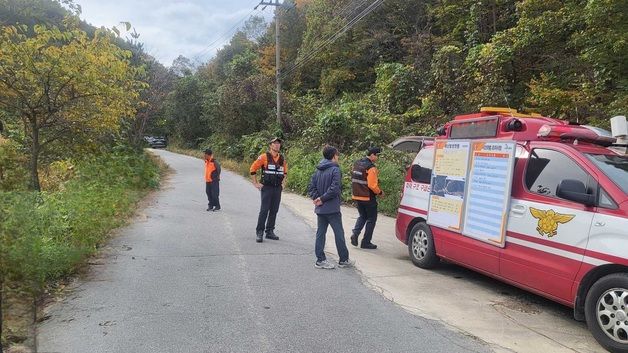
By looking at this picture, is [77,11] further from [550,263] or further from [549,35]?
[549,35]

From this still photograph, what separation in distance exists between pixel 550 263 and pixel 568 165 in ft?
3.42

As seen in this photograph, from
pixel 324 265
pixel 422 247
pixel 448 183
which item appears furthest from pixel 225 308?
pixel 448 183

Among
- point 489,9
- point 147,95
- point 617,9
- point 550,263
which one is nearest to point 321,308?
point 550,263

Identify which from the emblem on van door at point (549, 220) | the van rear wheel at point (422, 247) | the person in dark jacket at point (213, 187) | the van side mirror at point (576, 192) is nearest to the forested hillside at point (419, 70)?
the van rear wheel at point (422, 247)

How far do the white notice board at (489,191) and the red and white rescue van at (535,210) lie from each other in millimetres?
12

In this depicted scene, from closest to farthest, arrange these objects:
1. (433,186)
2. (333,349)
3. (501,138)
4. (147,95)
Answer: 1. (333,349)
2. (501,138)
3. (433,186)
4. (147,95)

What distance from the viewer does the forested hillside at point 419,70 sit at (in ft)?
41.7

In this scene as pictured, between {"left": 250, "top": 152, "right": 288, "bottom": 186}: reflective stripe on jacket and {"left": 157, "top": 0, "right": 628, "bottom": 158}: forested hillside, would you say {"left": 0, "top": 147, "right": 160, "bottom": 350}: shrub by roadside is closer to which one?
{"left": 250, "top": 152, "right": 288, "bottom": 186}: reflective stripe on jacket

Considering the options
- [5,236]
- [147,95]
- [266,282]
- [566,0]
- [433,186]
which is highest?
[566,0]

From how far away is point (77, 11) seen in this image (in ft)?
35.3

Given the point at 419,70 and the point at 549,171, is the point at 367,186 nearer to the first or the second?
the point at 549,171

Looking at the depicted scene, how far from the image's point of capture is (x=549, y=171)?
5.27 meters

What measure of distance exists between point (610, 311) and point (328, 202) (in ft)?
11.6

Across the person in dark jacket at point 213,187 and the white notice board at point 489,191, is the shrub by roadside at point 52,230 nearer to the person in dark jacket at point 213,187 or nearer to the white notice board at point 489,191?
the person in dark jacket at point 213,187
